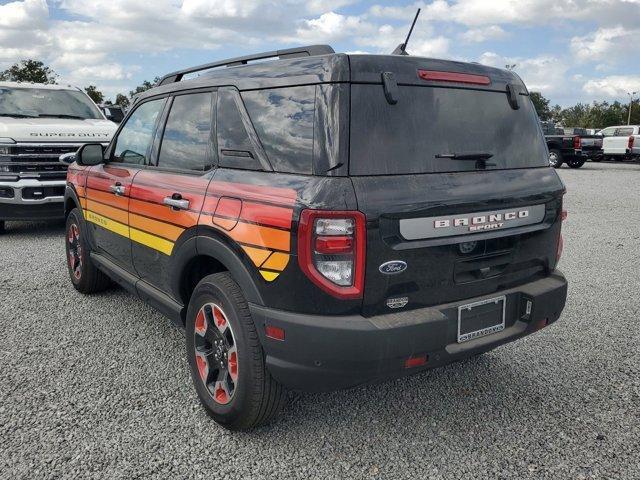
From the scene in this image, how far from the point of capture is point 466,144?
8.98ft

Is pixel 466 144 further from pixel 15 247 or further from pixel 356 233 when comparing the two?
pixel 15 247

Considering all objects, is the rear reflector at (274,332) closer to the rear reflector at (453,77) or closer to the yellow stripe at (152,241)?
the yellow stripe at (152,241)

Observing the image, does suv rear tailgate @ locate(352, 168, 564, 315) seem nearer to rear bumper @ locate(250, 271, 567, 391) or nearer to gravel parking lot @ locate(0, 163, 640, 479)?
rear bumper @ locate(250, 271, 567, 391)

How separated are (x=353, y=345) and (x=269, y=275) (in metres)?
0.47

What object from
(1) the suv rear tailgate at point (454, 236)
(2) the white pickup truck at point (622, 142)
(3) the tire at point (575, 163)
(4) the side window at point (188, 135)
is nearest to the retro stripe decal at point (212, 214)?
(4) the side window at point (188, 135)

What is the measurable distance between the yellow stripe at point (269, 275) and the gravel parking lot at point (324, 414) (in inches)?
34.6

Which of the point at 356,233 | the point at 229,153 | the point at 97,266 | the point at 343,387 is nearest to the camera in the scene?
the point at 356,233

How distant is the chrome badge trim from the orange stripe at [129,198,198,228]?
44.9 inches

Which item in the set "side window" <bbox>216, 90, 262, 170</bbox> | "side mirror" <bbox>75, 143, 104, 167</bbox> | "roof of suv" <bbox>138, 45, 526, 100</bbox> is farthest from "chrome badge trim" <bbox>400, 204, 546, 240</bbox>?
"side mirror" <bbox>75, 143, 104, 167</bbox>

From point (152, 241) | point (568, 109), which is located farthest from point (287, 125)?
point (568, 109)

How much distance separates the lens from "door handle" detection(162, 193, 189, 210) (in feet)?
9.86

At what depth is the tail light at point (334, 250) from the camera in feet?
7.52

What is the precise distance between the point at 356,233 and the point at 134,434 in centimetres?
155

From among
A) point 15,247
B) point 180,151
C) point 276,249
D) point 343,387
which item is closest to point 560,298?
point 343,387
